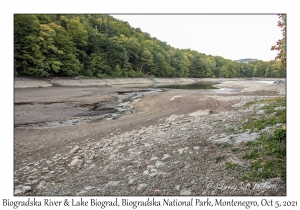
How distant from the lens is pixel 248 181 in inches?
164

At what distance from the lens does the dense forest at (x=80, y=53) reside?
1655 inches

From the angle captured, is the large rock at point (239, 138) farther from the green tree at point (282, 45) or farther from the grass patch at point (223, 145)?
the green tree at point (282, 45)

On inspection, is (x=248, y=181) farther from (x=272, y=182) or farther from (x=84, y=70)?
(x=84, y=70)

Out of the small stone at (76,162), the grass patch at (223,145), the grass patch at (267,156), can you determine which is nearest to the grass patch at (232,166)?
the grass patch at (267,156)

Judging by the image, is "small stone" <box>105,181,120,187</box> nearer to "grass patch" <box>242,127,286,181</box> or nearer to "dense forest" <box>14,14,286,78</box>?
"grass patch" <box>242,127,286,181</box>

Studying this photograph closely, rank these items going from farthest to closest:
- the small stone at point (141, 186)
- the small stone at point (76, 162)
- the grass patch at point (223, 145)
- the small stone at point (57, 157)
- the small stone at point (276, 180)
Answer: the small stone at point (57, 157), the small stone at point (76, 162), the grass patch at point (223, 145), the small stone at point (141, 186), the small stone at point (276, 180)

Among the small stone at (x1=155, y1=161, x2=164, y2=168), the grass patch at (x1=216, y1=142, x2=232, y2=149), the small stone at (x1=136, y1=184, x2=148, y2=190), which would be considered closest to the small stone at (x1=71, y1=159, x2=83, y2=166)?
the small stone at (x1=155, y1=161, x2=164, y2=168)

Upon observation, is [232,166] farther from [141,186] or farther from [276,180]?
[141,186]

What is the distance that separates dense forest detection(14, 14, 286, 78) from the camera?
4203 cm

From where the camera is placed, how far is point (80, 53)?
63094 millimetres

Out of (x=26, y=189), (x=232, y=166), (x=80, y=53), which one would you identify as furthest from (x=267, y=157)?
(x=80, y=53)

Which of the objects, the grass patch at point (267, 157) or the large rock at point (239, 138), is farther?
the large rock at point (239, 138)

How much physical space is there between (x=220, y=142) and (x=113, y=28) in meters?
99.2
